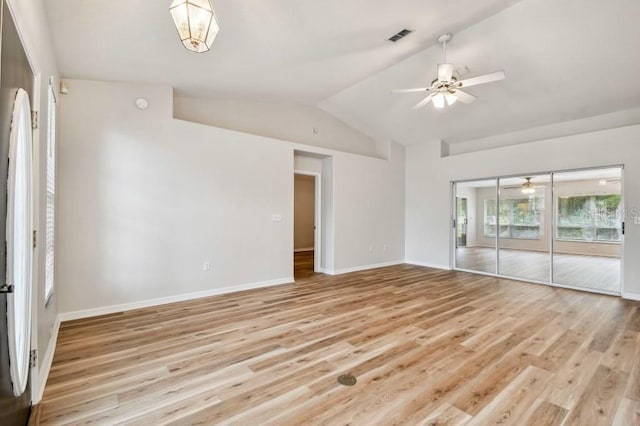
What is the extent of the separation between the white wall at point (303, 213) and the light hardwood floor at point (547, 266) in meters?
5.14

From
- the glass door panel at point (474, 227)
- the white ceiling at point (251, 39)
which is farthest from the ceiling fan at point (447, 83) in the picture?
the glass door panel at point (474, 227)

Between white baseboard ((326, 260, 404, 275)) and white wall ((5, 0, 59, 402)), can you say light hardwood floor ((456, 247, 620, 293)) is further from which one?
white wall ((5, 0, 59, 402))

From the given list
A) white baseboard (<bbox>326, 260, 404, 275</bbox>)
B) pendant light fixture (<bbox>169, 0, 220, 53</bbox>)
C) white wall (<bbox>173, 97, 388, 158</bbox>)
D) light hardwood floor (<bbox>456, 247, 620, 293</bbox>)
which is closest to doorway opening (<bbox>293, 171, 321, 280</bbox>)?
white wall (<bbox>173, 97, 388, 158</bbox>)

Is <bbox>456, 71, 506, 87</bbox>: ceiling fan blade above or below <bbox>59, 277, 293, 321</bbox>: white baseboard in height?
above

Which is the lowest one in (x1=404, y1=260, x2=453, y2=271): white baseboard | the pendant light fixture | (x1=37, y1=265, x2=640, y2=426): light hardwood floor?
(x1=37, y1=265, x2=640, y2=426): light hardwood floor

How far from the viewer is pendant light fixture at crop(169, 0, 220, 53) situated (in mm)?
1886

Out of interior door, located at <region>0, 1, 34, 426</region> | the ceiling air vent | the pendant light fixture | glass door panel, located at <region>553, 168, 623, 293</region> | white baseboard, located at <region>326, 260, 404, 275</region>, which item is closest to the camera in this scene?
interior door, located at <region>0, 1, 34, 426</region>

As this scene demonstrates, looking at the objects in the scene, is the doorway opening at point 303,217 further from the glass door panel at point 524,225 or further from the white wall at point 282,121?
the glass door panel at point 524,225

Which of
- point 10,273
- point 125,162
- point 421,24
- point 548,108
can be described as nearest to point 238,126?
point 125,162

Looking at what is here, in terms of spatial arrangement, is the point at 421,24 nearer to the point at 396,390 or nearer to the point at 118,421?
the point at 396,390

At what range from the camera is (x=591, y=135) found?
5.11m

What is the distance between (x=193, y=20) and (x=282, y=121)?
4128 millimetres

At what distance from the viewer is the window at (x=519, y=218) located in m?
6.38

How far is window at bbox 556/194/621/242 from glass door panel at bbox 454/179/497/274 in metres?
1.28
